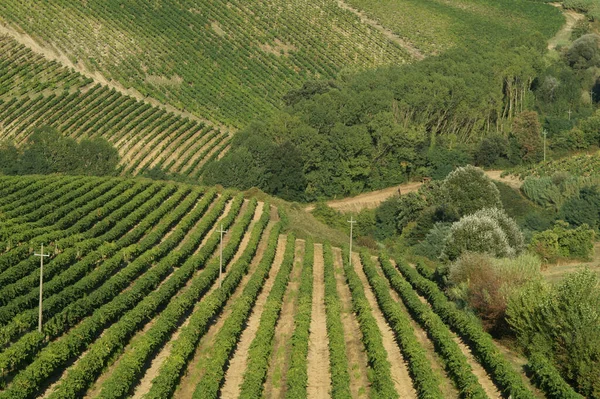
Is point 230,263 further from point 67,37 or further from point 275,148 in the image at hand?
point 67,37

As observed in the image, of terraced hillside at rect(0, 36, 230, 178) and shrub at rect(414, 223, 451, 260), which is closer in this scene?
shrub at rect(414, 223, 451, 260)

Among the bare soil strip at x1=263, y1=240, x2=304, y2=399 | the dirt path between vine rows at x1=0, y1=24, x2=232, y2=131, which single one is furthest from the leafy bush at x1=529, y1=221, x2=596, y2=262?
the dirt path between vine rows at x1=0, y1=24, x2=232, y2=131

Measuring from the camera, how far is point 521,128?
92812mm

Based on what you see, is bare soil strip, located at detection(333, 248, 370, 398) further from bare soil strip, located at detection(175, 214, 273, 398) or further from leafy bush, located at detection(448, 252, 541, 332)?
leafy bush, located at detection(448, 252, 541, 332)

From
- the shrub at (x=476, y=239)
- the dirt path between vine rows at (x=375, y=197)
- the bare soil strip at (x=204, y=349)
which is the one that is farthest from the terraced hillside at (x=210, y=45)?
the bare soil strip at (x=204, y=349)

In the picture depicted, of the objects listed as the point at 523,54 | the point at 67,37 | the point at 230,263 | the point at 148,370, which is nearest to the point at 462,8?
the point at 523,54

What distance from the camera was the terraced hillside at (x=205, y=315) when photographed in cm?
3262

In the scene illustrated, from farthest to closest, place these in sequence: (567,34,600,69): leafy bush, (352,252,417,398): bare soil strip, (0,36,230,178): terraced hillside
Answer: (567,34,600,69): leafy bush < (0,36,230,178): terraced hillside < (352,252,417,398): bare soil strip

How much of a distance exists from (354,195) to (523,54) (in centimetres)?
3695

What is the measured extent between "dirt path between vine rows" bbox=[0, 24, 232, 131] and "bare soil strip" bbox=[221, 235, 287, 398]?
161 feet

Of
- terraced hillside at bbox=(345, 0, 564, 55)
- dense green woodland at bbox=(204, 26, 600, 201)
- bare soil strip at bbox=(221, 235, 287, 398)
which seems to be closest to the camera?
bare soil strip at bbox=(221, 235, 287, 398)

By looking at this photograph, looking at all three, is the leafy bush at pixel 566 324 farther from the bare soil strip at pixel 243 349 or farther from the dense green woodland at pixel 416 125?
the dense green woodland at pixel 416 125

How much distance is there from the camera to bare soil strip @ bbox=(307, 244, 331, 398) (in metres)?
34.1

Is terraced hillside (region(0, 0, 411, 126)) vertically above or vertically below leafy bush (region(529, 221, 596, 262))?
above
